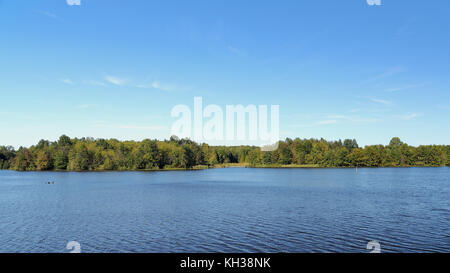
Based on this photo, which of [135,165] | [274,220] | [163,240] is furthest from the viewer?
[135,165]

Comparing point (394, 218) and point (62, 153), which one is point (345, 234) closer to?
point (394, 218)

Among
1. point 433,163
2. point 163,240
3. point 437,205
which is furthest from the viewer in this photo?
point 433,163

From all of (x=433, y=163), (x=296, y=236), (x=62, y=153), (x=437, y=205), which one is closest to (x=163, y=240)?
(x=296, y=236)

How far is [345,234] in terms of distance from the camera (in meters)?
26.0

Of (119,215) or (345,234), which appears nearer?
(345,234)

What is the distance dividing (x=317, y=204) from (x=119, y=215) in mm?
25453

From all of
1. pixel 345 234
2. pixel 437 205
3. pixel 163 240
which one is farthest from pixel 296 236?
pixel 437 205
